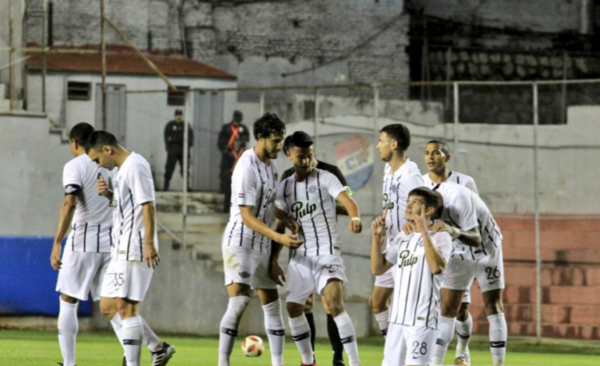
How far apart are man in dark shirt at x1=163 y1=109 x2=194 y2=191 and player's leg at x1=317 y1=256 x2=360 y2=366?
832 cm

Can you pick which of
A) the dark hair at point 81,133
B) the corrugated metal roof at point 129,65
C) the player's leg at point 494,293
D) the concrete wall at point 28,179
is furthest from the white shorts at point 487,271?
the corrugated metal roof at point 129,65

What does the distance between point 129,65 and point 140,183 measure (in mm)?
16623

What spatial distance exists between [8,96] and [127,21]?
30.9ft

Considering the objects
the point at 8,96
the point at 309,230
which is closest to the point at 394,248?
the point at 309,230

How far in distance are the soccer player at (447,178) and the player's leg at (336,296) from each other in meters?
1.31

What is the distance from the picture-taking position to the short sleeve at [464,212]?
9180 millimetres

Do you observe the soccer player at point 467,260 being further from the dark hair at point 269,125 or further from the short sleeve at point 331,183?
the dark hair at point 269,125

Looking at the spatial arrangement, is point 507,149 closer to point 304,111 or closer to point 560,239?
point 560,239

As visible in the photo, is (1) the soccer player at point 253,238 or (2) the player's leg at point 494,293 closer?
(1) the soccer player at point 253,238

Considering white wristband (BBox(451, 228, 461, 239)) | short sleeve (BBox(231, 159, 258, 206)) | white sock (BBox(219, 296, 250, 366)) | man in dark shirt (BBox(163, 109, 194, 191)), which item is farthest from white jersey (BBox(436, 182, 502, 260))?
man in dark shirt (BBox(163, 109, 194, 191))

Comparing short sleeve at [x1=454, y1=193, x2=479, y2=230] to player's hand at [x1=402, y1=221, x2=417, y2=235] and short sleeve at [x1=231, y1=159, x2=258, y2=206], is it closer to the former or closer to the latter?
player's hand at [x1=402, y1=221, x2=417, y2=235]

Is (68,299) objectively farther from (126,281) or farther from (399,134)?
(399,134)

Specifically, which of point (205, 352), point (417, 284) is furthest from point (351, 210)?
point (205, 352)

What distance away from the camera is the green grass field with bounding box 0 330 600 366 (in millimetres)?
12281
